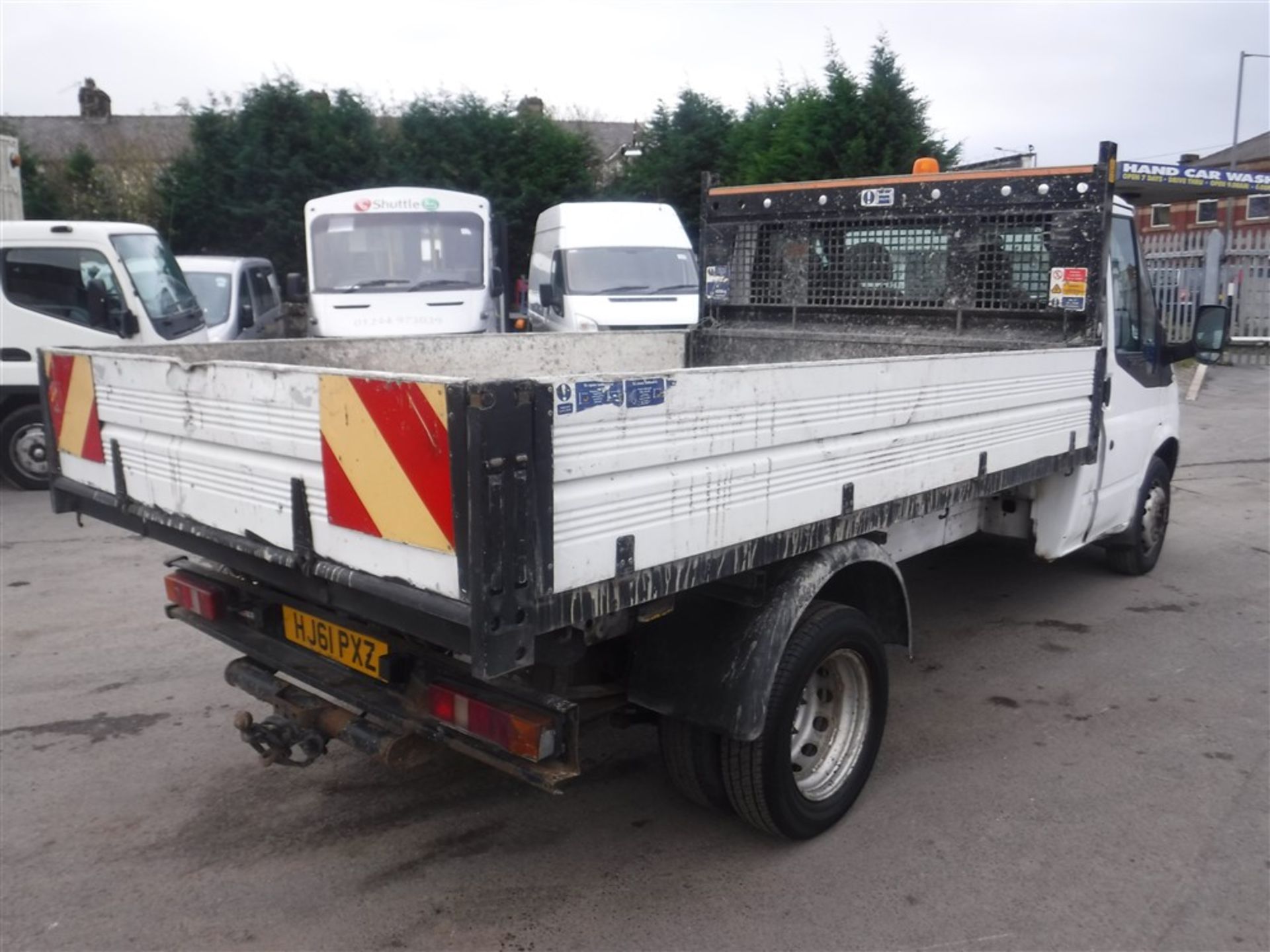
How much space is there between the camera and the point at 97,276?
9.55 m

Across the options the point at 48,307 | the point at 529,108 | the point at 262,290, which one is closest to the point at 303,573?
the point at 48,307

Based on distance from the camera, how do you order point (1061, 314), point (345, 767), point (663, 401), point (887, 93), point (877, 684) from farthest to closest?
point (887, 93) → point (1061, 314) → point (345, 767) → point (877, 684) → point (663, 401)

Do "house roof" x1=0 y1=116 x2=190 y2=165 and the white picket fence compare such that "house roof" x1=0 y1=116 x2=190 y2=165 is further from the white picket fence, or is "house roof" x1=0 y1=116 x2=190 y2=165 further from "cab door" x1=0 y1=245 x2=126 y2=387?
the white picket fence

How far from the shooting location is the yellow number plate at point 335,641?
3234 mm

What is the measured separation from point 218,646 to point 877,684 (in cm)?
354

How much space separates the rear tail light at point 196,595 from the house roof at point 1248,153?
3720cm

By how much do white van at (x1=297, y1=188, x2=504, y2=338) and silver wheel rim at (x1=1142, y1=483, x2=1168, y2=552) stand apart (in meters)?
7.93

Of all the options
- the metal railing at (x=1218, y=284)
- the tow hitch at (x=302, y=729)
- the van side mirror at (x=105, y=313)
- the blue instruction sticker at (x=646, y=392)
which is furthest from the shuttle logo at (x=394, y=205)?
the metal railing at (x=1218, y=284)

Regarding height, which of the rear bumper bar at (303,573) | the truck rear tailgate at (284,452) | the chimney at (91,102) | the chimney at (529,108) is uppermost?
the chimney at (91,102)

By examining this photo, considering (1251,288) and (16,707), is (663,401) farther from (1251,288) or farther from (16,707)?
(1251,288)

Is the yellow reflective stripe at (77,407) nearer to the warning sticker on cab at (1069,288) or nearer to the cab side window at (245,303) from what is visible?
the warning sticker on cab at (1069,288)

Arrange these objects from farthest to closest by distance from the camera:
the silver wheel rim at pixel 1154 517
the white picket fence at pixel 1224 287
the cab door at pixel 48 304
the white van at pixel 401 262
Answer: the white picket fence at pixel 1224 287
the white van at pixel 401 262
the cab door at pixel 48 304
the silver wheel rim at pixel 1154 517

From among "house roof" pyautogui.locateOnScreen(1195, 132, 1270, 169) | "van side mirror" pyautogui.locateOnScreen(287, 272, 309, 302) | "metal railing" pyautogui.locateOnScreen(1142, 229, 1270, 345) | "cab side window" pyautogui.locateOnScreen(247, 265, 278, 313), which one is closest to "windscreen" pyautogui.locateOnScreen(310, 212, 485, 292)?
"van side mirror" pyautogui.locateOnScreen(287, 272, 309, 302)

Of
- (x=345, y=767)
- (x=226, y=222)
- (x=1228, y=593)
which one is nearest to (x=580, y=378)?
(x=345, y=767)
